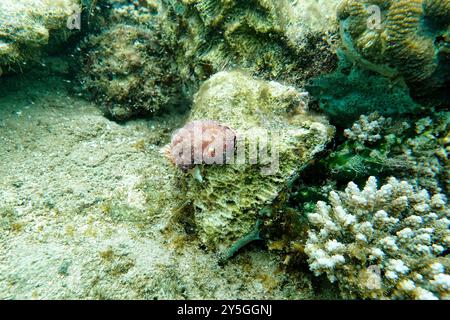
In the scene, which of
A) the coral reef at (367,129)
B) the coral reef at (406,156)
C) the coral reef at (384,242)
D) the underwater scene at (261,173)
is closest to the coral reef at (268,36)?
the underwater scene at (261,173)

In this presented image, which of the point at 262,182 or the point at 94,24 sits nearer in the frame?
the point at 262,182

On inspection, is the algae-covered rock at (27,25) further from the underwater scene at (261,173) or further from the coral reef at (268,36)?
the coral reef at (268,36)

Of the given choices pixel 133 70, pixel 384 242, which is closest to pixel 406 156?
pixel 384 242

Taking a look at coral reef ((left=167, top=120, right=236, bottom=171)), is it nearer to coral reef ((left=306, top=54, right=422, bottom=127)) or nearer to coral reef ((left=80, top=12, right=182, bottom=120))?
coral reef ((left=306, top=54, right=422, bottom=127))

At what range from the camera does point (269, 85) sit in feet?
9.64

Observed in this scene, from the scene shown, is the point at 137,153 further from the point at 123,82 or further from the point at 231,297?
the point at 231,297

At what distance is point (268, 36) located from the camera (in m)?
3.14

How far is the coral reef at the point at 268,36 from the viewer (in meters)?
3.04

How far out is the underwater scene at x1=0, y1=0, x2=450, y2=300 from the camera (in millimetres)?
2338

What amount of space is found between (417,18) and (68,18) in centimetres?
398

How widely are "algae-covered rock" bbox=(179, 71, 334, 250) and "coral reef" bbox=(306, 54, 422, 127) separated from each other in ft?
1.00

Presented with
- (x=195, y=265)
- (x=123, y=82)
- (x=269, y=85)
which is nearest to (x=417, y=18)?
(x=269, y=85)

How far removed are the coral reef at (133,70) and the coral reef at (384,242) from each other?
262cm
